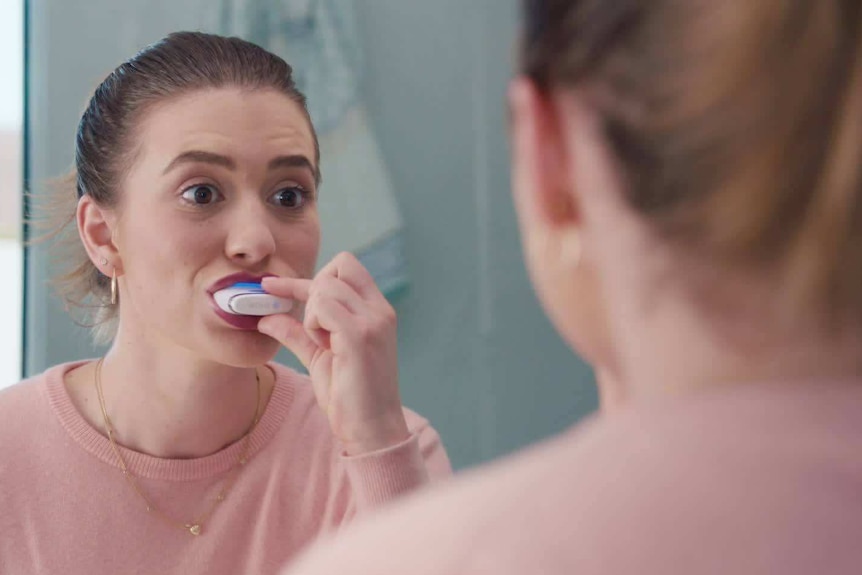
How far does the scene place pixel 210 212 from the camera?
3.63ft

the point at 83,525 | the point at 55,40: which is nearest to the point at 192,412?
the point at 83,525

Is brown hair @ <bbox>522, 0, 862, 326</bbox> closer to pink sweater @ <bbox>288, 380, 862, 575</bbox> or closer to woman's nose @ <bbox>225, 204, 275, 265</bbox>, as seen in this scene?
pink sweater @ <bbox>288, 380, 862, 575</bbox>

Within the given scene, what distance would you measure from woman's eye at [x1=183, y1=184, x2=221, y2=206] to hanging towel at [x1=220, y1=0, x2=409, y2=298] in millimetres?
896

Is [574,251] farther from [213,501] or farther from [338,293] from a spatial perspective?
[213,501]

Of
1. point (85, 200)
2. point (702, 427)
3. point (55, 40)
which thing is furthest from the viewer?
point (55, 40)

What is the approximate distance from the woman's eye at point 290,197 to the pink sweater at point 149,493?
25 cm

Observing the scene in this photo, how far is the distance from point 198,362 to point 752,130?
2.93ft

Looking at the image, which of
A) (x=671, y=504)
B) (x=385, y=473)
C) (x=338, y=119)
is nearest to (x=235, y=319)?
(x=385, y=473)

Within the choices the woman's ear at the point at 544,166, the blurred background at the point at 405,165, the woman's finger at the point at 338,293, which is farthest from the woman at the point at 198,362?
the blurred background at the point at 405,165

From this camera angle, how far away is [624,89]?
387mm

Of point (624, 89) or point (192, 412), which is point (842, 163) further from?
point (192, 412)

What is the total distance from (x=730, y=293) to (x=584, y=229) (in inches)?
2.8

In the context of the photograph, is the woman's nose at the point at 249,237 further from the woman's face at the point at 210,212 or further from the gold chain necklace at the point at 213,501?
the gold chain necklace at the point at 213,501

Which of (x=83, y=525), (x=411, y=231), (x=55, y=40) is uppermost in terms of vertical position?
(x=55, y=40)
